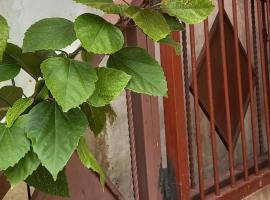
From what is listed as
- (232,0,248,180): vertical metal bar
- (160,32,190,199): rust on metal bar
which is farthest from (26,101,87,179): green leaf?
(232,0,248,180): vertical metal bar

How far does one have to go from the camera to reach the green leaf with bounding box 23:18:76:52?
715mm

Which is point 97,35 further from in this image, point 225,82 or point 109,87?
point 225,82

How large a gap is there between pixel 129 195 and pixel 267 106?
0.82m

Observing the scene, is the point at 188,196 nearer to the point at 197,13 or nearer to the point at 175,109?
the point at 175,109

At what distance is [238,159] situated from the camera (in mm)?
2863

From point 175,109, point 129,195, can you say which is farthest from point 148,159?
point 129,195

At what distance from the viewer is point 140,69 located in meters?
0.76

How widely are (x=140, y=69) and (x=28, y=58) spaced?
207 mm

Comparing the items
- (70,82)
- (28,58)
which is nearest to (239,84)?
(28,58)

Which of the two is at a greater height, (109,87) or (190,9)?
(190,9)

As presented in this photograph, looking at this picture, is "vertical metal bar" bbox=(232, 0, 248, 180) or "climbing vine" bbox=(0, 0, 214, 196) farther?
"vertical metal bar" bbox=(232, 0, 248, 180)

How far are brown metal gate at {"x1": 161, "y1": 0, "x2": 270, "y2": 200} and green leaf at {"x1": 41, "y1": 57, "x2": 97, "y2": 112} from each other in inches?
39.7

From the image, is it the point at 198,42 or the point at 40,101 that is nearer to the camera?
the point at 40,101

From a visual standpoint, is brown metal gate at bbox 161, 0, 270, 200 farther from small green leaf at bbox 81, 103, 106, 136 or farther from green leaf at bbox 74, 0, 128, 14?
green leaf at bbox 74, 0, 128, 14
